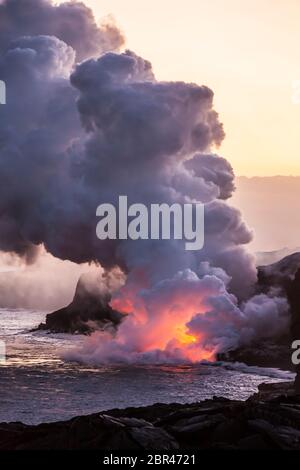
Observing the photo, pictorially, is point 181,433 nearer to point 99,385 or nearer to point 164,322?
point 99,385

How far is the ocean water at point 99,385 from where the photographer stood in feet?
295

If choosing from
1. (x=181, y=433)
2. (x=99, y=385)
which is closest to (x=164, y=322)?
(x=99, y=385)

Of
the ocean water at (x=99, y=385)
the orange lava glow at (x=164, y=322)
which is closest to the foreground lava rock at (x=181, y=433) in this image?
the ocean water at (x=99, y=385)

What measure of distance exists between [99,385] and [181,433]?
6783 cm

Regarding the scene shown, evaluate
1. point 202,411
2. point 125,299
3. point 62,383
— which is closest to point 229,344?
point 125,299

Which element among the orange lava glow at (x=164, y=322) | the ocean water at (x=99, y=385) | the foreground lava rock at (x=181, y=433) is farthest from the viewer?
the orange lava glow at (x=164, y=322)

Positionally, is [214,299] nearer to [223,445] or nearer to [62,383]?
[62,383]

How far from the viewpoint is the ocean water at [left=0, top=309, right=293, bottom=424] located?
89.8 metres

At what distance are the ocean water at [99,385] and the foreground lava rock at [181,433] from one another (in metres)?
29.9

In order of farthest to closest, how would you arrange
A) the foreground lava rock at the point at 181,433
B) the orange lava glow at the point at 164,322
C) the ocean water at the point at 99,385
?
the orange lava glow at the point at 164,322 → the ocean water at the point at 99,385 → the foreground lava rock at the point at 181,433

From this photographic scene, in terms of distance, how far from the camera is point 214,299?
161 metres

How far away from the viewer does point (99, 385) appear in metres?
114

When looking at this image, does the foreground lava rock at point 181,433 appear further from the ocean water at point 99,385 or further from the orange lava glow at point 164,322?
the orange lava glow at point 164,322

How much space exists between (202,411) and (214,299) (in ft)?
357
